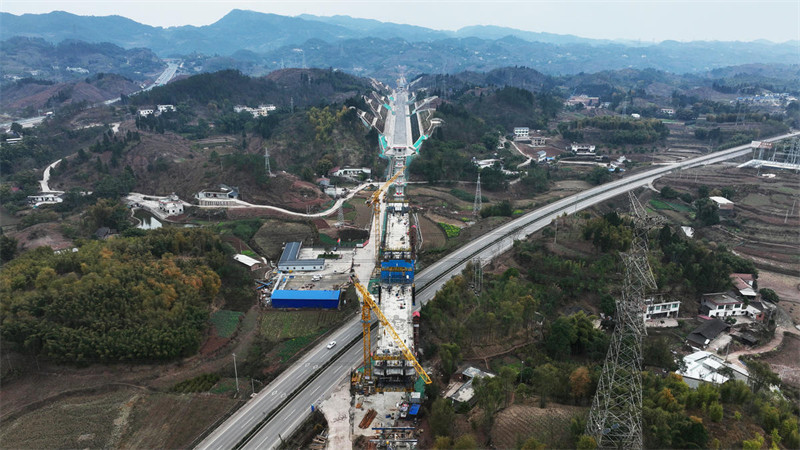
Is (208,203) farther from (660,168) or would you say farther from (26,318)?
(660,168)

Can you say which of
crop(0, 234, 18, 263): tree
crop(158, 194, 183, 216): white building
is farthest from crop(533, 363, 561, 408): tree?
crop(158, 194, 183, 216): white building

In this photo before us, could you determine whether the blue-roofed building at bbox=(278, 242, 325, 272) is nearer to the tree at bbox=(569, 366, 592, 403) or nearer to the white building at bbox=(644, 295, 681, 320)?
the tree at bbox=(569, 366, 592, 403)

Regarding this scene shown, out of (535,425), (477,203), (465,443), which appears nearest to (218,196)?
(477,203)

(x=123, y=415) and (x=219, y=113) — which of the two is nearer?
(x=123, y=415)

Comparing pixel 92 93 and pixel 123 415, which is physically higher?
pixel 92 93

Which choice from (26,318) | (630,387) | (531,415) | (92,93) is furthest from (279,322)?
(92,93)
